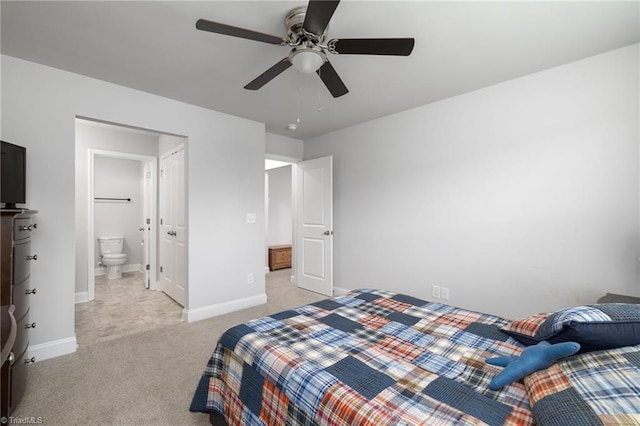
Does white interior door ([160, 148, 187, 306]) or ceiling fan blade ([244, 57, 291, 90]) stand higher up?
ceiling fan blade ([244, 57, 291, 90])

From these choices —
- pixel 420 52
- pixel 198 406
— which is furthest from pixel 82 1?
pixel 198 406

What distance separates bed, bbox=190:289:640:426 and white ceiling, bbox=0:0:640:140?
6.01ft

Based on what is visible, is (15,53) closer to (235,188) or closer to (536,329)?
(235,188)

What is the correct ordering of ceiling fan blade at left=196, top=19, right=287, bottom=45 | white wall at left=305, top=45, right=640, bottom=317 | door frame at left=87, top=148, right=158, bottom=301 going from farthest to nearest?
door frame at left=87, top=148, right=158, bottom=301, white wall at left=305, top=45, right=640, bottom=317, ceiling fan blade at left=196, top=19, right=287, bottom=45

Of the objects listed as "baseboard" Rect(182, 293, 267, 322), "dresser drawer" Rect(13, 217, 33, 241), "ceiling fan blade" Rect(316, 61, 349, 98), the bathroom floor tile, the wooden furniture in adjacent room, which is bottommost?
the bathroom floor tile

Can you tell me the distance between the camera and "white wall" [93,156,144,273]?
565cm

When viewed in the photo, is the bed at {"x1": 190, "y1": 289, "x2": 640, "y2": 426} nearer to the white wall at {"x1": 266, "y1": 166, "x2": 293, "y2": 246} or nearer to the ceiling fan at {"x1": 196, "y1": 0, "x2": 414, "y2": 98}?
the ceiling fan at {"x1": 196, "y1": 0, "x2": 414, "y2": 98}

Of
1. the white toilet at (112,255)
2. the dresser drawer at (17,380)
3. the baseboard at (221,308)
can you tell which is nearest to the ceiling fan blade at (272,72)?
the dresser drawer at (17,380)

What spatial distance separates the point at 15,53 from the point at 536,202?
4492mm

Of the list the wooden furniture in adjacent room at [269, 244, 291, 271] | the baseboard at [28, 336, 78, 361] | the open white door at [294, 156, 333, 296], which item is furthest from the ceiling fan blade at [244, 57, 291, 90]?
the wooden furniture in adjacent room at [269, 244, 291, 271]

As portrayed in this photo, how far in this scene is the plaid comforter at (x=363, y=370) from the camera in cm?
97

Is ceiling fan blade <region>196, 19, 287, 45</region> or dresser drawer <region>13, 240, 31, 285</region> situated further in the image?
dresser drawer <region>13, 240, 31, 285</region>

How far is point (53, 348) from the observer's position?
8.09 ft

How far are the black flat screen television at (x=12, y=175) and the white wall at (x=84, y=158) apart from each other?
2.26 m
